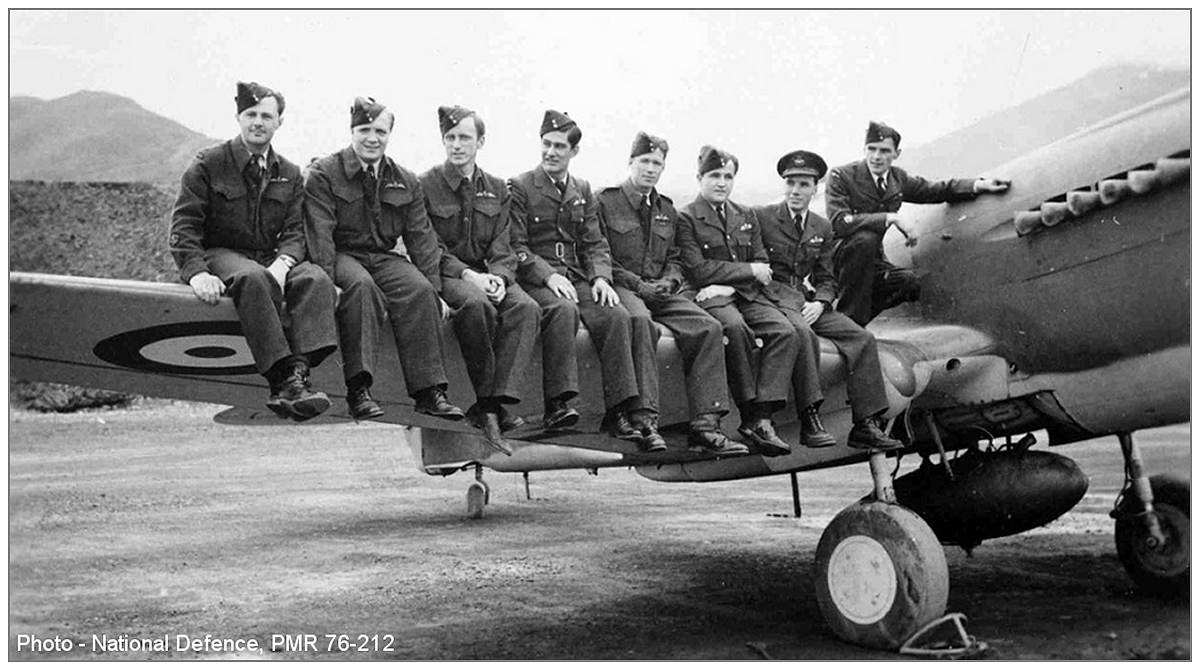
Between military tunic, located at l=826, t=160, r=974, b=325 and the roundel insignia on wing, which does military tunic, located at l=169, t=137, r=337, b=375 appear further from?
military tunic, located at l=826, t=160, r=974, b=325

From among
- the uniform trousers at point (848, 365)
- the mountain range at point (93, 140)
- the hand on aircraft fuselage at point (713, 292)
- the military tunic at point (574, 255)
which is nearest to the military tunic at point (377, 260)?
the military tunic at point (574, 255)

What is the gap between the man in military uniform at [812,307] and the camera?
4711mm

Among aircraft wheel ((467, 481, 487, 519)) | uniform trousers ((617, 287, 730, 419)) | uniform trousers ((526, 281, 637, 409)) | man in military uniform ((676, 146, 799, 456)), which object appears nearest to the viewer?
uniform trousers ((526, 281, 637, 409))

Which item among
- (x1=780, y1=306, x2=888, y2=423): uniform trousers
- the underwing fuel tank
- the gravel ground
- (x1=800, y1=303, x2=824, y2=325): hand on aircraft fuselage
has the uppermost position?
(x1=800, y1=303, x2=824, y2=325): hand on aircraft fuselage

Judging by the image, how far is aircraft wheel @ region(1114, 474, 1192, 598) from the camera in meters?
5.45

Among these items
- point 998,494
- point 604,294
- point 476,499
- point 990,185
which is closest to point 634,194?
point 604,294

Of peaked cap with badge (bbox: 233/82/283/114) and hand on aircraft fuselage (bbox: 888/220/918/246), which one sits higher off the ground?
peaked cap with badge (bbox: 233/82/283/114)

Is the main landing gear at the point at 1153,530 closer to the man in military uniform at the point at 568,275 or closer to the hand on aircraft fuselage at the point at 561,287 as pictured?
the man in military uniform at the point at 568,275

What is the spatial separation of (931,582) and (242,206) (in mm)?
3046

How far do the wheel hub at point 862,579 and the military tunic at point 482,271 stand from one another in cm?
166

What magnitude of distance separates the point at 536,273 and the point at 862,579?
188 centimetres

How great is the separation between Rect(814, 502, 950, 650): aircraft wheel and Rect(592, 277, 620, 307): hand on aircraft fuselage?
139cm

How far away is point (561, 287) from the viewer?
4434 millimetres

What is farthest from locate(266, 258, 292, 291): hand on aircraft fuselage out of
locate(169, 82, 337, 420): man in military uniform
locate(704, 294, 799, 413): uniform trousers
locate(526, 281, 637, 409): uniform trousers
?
locate(704, 294, 799, 413): uniform trousers
